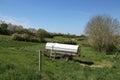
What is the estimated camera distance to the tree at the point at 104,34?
44156 millimetres

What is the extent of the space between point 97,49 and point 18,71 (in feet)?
120

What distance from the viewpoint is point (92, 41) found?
46.2 metres

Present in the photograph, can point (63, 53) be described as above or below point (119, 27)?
below

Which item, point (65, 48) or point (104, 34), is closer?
point (65, 48)

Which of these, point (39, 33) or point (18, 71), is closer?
point (18, 71)

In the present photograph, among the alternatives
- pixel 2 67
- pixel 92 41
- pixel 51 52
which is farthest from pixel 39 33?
pixel 2 67

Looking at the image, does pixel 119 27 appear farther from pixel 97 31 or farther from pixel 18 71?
pixel 18 71

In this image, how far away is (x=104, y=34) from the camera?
44.0m

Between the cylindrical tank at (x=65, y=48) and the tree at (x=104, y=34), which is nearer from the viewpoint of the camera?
the cylindrical tank at (x=65, y=48)

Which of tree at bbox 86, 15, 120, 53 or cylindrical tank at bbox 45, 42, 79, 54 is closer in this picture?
cylindrical tank at bbox 45, 42, 79, 54

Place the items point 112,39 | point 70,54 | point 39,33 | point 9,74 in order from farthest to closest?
point 39,33 → point 112,39 → point 70,54 → point 9,74

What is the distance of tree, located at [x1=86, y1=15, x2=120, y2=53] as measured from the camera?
4416 centimetres

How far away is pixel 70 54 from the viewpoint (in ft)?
84.5

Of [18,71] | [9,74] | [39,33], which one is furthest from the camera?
[39,33]
